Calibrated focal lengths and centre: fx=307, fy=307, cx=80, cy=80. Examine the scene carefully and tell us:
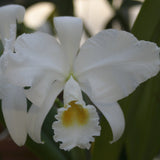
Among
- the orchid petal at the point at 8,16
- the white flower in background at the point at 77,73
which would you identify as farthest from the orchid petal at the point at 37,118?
the orchid petal at the point at 8,16

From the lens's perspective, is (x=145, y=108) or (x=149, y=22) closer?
(x=149, y=22)

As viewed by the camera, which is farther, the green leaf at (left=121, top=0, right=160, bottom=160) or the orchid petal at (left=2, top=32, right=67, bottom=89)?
the green leaf at (left=121, top=0, right=160, bottom=160)

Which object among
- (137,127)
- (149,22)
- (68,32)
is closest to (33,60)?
(68,32)

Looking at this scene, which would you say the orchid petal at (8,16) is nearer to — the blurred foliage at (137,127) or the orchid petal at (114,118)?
the blurred foliage at (137,127)

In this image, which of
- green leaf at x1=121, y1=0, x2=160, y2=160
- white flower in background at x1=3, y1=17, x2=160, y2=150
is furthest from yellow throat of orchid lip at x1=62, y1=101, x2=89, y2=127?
green leaf at x1=121, y1=0, x2=160, y2=160

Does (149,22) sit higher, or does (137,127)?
(149,22)

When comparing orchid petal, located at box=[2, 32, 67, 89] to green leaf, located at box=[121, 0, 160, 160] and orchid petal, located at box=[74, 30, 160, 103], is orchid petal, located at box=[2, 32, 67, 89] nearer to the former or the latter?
orchid petal, located at box=[74, 30, 160, 103]

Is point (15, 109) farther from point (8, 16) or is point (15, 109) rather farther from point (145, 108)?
point (145, 108)
